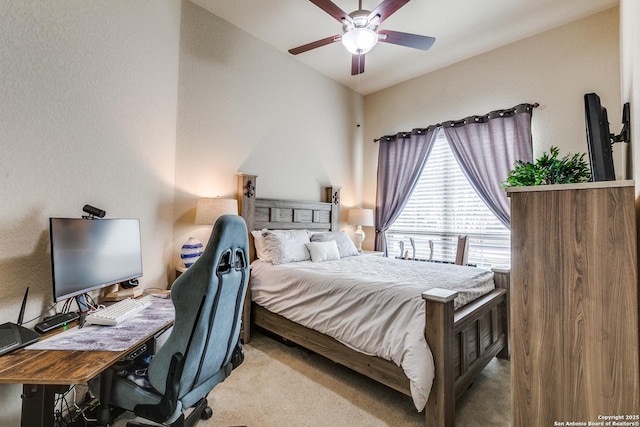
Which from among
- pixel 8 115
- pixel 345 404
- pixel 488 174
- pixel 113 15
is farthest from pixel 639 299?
pixel 113 15

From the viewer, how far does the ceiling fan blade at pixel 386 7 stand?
81.7 inches

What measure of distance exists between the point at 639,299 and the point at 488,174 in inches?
107

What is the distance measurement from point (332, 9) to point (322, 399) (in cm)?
288

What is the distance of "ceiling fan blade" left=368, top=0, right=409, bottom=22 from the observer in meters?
2.07

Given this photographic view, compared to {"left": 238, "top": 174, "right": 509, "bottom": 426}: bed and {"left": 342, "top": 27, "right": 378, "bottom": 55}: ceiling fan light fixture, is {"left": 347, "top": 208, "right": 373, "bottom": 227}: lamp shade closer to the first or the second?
{"left": 238, "top": 174, "right": 509, "bottom": 426}: bed

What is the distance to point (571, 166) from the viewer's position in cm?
137

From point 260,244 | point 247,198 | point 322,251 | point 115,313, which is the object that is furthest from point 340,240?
point 115,313

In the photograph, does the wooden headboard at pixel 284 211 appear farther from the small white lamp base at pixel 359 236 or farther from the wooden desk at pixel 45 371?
the wooden desk at pixel 45 371

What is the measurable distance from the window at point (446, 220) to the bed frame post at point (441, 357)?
7.31 ft

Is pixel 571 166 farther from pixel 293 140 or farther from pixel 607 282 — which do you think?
pixel 293 140

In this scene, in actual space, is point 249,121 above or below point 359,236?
above

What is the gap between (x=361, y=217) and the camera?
4348 mm

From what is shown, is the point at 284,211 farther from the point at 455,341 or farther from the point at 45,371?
the point at 45,371

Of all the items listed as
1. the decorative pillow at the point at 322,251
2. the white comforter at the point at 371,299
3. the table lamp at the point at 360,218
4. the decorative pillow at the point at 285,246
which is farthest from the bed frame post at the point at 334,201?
the white comforter at the point at 371,299
